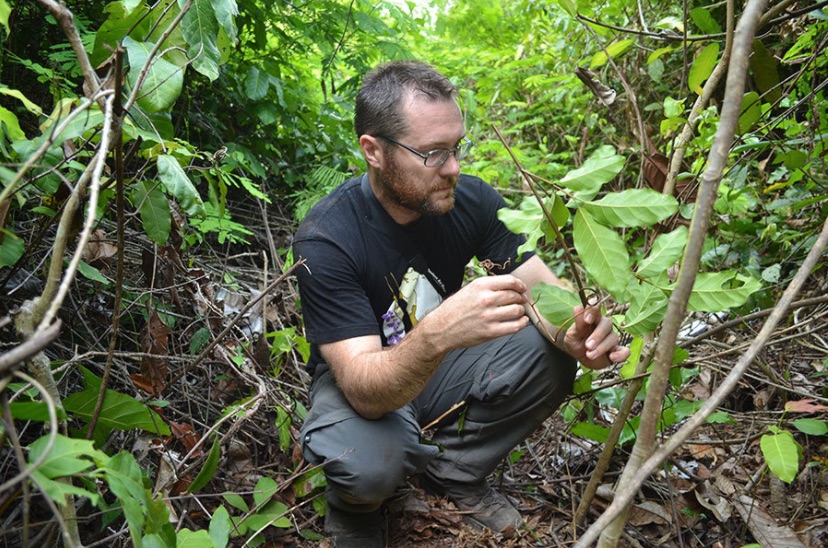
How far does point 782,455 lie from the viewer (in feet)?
5.49

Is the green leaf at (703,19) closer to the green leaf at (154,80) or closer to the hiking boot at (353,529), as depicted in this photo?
the green leaf at (154,80)

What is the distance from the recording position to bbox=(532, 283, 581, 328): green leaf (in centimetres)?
157

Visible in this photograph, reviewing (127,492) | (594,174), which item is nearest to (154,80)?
(127,492)

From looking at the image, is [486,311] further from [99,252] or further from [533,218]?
[99,252]

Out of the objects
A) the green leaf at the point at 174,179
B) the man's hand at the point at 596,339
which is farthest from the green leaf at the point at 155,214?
the man's hand at the point at 596,339

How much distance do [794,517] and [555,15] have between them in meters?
3.56

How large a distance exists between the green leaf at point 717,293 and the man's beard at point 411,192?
1128 mm

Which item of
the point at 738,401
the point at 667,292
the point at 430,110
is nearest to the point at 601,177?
the point at 667,292

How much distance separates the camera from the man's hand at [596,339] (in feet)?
5.93

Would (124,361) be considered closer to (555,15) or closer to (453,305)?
(453,305)

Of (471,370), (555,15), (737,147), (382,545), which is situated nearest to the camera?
(737,147)

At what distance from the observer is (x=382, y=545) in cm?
222

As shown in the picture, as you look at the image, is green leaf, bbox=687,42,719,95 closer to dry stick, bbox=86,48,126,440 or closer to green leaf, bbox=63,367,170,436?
dry stick, bbox=86,48,126,440

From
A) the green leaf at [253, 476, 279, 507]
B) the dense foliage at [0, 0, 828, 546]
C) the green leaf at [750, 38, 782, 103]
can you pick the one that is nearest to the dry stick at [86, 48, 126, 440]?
the dense foliage at [0, 0, 828, 546]
